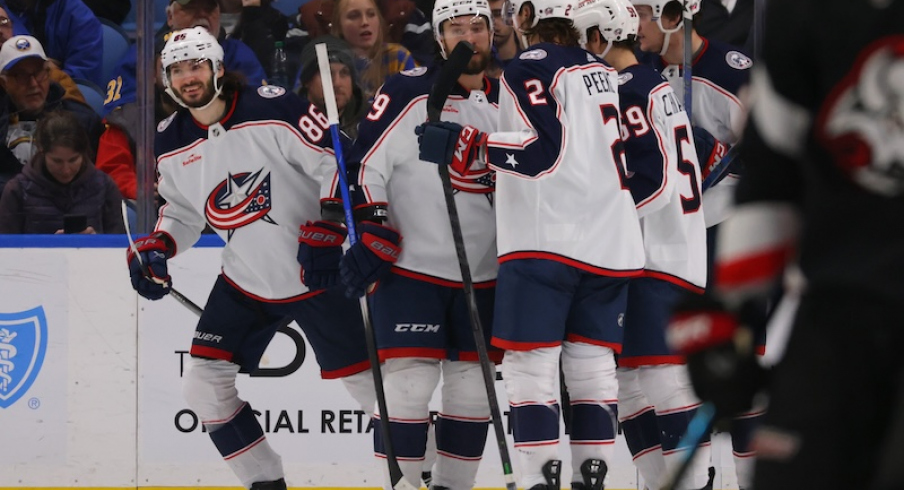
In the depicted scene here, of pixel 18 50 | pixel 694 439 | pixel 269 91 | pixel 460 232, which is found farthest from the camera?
pixel 18 50

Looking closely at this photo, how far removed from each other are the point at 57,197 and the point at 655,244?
2076 millimetres

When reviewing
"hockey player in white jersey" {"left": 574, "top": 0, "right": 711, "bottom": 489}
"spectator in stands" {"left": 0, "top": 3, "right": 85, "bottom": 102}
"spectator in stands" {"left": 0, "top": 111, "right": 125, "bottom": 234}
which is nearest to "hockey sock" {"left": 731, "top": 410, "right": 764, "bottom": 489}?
"hockey player in white jersey" {"left": 574, "top": 0, "right": 711, "bottom": 489}

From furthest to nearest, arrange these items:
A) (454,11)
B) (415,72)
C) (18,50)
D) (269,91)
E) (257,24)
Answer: (18,50), (257,24), (269,91), (415,72), (454,11)

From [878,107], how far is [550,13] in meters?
2.18

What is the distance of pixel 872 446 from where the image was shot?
147 centimetres

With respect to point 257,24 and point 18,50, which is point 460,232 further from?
point 18,50

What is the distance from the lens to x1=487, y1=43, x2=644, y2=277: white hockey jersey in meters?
3.50

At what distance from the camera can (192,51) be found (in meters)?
3.95

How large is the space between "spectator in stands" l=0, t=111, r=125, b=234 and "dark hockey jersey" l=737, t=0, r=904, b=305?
3.47m

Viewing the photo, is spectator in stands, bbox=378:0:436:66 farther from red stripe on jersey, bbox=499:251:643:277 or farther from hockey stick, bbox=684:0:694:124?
red stripe on jersey, bbox=499:251:643:277

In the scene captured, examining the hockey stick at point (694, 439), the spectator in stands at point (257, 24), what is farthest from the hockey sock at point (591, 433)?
the spectator in stands at point (257, 24)

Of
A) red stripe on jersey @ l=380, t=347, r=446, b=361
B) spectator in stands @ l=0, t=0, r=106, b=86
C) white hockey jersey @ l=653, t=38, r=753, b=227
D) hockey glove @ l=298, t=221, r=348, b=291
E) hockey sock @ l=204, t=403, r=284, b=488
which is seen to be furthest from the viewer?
spectator in stands @ l=0, t=0, r=106, b=86

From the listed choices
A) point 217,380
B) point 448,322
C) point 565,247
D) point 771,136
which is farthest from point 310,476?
point 771,136

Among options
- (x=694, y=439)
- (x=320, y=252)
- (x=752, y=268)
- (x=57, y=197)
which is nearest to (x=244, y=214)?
(x=320, y=252)
